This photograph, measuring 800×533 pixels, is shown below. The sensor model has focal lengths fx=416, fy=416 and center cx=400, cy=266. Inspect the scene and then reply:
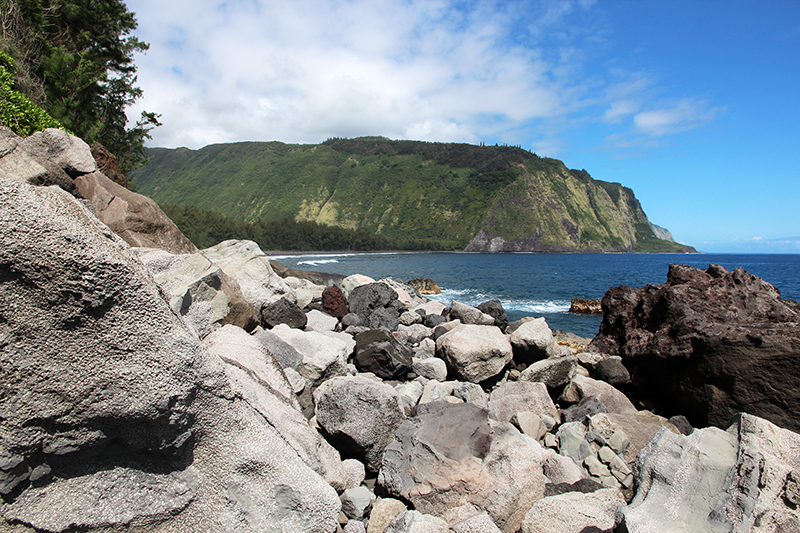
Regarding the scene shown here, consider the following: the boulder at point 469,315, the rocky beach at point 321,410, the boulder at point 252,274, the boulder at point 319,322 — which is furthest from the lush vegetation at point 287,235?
the rocky beach at point 321,410

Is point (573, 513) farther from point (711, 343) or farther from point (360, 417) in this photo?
point (711, 343)

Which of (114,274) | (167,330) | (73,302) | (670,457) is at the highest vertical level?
(114,274)

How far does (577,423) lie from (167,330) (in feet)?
20.1

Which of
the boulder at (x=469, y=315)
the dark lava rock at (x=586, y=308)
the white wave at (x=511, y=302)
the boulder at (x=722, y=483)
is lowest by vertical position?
the white wave at (x=511, y=302)

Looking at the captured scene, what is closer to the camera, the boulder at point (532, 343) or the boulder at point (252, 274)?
the boulder at point (532, 343)

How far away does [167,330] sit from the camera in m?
2.83

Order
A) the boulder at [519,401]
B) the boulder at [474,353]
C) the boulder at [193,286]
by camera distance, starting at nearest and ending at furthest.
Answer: the boulder at [193,286], the boulder at [519,401], the boulder at [474,353]

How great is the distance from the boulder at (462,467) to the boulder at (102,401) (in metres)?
1.72

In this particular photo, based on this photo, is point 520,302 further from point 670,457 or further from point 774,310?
point 670,457

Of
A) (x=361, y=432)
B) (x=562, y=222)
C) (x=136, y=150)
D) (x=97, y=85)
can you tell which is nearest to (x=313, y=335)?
(x=361, y=432)

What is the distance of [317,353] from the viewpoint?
23.7ft

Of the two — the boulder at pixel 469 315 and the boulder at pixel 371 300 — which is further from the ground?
the boulder at pixel 371 300

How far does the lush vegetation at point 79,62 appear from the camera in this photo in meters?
18.3

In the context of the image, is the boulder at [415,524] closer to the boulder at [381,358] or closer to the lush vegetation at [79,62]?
the boulder at [381,358]
